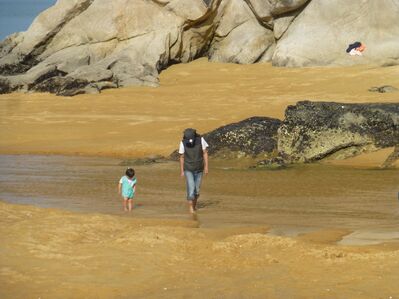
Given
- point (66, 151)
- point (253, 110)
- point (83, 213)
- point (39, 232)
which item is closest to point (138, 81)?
point (253, 110)

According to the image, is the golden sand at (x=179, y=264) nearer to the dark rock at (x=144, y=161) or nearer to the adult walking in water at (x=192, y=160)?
the adult walking in water at (x=192, y=160)

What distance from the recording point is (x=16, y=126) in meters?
24.8

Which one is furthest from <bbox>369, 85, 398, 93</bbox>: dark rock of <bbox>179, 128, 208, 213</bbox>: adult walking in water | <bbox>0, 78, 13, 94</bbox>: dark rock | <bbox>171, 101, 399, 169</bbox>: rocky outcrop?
<bbox>179, 128, 208, 213</bbox>: adult walking in water

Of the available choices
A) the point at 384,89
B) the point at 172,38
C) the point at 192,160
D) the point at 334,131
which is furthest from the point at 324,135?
the point at 172,38

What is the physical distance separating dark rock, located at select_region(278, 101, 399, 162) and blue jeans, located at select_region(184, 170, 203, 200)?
5.52 meters

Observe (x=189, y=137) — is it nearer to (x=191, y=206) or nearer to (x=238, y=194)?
(x=191, y=206)

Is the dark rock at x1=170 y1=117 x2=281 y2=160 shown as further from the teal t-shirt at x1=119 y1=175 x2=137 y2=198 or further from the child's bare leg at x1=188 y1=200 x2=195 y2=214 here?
the child's bare leg at x1=188 y1=200 x2=195 y2=214

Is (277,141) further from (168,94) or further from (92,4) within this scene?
(92,4)

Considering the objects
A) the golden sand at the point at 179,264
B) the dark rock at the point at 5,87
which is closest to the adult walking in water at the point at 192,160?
the golden sand at the point at 179,264

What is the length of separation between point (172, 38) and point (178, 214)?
20433 millimetres

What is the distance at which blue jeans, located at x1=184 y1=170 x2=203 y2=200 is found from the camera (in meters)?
12.9

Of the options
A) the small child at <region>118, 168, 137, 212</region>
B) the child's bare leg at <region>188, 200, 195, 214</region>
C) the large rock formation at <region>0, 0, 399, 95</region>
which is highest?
the large rock formation at <region>0, 0, 399, 95</region>

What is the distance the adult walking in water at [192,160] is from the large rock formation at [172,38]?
52.0 feet

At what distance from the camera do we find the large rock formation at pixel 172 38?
29.7 m
